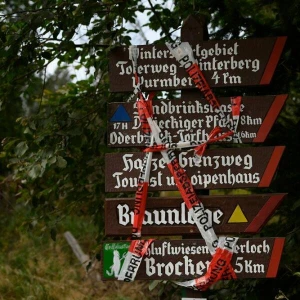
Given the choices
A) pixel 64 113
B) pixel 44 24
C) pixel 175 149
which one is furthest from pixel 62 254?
pixel 175 149

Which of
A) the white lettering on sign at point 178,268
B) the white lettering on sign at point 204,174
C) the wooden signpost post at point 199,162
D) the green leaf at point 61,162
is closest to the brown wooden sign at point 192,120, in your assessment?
the wooden signpost post at point 199,162

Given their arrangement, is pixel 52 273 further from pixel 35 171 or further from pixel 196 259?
pixel 196 259

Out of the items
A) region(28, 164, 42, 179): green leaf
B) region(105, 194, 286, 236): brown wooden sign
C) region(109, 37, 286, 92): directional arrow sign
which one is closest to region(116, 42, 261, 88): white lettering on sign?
region(109, 37, 286, 92): directional arrow sign

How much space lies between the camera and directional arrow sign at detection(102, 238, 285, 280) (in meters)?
3.62

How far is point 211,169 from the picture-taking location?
3705 mm

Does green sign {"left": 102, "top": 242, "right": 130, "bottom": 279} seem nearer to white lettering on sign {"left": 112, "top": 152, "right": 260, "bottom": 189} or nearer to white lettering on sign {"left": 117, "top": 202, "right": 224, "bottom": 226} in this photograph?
white lettering on sign {"left": 117, "top": 202, "right": 224, "bottom": 226}

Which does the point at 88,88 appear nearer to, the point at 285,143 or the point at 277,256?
the point at 285,143

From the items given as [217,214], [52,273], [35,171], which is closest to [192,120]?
[217,214]

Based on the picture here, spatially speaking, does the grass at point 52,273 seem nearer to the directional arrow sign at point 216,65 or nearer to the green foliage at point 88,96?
the green foliage at point 88,96

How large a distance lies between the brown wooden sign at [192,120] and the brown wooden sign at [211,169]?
9 cm

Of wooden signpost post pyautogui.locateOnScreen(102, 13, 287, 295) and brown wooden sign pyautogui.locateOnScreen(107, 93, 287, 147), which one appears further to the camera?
brown wooden sign pyautogui.locateOnScreen(107, 93, 287, 147)

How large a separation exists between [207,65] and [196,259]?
1.17 meters

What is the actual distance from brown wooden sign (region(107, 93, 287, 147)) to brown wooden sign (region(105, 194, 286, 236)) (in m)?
0.36

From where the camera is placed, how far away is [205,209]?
12.1 ft
